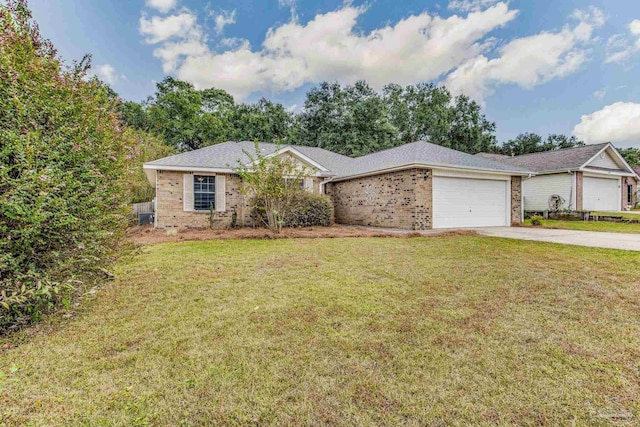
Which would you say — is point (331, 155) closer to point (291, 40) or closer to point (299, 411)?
point (291, 40)

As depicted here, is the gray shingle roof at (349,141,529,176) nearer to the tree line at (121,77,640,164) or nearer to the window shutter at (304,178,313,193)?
the window shutter at (304,178,313,193)

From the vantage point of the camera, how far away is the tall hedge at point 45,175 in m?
2.73

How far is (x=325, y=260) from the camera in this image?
21.3 feet

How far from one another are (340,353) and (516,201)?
1501 cm

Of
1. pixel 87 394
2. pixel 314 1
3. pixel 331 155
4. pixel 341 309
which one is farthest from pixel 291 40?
pixel 87 394

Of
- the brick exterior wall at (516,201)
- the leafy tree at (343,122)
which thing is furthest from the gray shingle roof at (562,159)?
the leafy tree at (343,122)

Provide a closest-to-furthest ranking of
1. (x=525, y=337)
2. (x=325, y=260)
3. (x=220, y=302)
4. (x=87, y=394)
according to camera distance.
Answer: (x=87, y=394)
(x=525, y=337)
(x=220, y=302)
(x=325, y=260)

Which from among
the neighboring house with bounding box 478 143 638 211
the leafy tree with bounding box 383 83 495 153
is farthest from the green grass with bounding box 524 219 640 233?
the leafy tree with bounding box 383 83 495 153

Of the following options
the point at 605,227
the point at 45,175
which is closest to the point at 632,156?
the point at 605,227

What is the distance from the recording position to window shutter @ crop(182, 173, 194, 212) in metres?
12.8

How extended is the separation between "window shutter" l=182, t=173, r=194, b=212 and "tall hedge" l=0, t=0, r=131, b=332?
926 centimetres

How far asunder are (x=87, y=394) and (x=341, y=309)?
2408mm

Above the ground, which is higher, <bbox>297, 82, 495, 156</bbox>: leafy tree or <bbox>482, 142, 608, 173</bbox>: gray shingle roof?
<bbox>297, 82, 495, 156</bbox>: leafy tree

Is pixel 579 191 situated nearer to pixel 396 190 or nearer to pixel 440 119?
pixel 396 190
